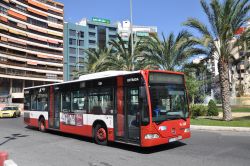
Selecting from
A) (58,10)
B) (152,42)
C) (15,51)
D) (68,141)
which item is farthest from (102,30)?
(68,141)

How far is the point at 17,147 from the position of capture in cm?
1275

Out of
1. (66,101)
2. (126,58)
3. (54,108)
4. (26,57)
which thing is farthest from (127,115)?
(26,57)

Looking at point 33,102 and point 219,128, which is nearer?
point 219,128

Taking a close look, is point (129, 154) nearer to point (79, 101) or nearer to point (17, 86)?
point (79, 101)

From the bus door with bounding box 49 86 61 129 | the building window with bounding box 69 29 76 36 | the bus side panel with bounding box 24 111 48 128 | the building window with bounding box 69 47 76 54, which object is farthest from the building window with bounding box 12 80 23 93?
the bus door with bounding box 49 86 61 129

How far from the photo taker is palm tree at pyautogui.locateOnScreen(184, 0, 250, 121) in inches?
864

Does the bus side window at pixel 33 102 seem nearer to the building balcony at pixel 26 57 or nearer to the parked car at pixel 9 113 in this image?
the parked car at pixel 9 113

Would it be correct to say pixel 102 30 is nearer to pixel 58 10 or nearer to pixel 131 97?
pixel 58 10

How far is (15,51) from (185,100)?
264ft

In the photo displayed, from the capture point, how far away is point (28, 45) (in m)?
90.3

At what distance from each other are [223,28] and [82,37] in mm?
92024

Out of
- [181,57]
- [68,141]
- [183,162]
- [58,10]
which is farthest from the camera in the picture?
[58,10]

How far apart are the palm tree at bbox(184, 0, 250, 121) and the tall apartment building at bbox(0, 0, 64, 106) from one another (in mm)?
59475

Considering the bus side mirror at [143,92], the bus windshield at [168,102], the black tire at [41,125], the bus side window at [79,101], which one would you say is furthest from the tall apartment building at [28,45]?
the bus side mirror at [143,92]
